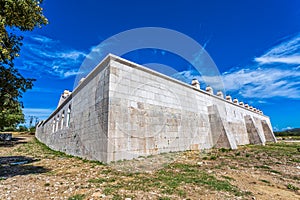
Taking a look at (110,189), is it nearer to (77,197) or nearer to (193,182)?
(77,197)

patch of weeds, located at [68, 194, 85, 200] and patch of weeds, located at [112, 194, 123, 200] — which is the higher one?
patch of weeds, located at [112, 194, 123, 200]

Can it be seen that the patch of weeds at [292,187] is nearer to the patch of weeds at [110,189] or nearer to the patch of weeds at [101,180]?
the patch of weeds at [110,189]

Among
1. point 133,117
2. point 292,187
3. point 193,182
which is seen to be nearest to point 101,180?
point 193,182


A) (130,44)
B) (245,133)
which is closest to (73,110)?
(130,44)

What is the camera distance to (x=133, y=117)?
6375 mm

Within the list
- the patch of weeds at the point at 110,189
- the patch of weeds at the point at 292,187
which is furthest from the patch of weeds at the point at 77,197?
the patch of weeds at the point at 292,187

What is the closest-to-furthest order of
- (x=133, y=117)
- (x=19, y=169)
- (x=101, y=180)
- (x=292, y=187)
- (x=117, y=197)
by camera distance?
(x=117, y=197), (x=292, y=187), (x=101, y=180), (x=19, y=169), (x=133, y=117)

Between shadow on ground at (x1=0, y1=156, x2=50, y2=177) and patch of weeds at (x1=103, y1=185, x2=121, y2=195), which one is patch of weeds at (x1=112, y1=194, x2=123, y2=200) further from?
shadow on ground at (x1=0, y1=156, x2=50, y2=177)

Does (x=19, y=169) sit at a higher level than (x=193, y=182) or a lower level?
lower

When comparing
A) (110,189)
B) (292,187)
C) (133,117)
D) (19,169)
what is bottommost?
(19,169)

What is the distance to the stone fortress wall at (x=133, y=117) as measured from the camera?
19.1 feet

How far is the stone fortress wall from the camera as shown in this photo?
230 inches

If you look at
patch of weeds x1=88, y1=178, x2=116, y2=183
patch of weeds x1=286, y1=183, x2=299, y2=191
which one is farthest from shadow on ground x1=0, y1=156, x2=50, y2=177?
patch of weeds x1=286, y1=183, x2=299, y2=191

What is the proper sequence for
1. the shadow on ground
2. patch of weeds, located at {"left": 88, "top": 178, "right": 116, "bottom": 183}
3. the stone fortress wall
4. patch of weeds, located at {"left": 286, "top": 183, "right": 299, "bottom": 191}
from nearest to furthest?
patch of weeds, located at {"left": 286, "top": 183, "right": 299, "bottom": 191} < patch of weeds, located at {"left": 88, "top": 178, "right": 116, "bottom": 183} < the shadow on ground < the stone fortress wall
